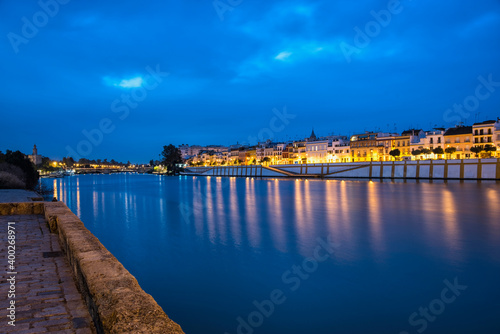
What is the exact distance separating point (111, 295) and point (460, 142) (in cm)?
7085

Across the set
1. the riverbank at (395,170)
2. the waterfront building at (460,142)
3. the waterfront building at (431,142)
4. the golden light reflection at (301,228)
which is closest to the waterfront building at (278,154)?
the riverbank at (395,170)

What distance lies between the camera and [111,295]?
9.48ft

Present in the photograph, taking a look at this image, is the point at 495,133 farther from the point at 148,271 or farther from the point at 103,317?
the point at 103,317

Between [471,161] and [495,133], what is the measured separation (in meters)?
9.03

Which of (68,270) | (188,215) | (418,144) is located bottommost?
(188,215)

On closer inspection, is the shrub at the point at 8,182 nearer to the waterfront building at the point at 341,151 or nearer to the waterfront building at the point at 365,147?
the waterfront building at the point at 365,147

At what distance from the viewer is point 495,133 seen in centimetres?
Answer: 5547

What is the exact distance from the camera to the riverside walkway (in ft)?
10.2

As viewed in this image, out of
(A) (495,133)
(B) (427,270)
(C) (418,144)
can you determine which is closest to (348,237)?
(B) (427,270)

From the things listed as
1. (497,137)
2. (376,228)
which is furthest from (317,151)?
(376,228)

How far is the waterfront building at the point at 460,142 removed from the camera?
5925 cm

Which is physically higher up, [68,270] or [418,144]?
[418,144]

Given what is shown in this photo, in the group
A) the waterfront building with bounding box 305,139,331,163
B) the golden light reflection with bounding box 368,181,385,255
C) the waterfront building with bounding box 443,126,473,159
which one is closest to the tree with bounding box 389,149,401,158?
the waterfront building with bounding box 443,126,473,159

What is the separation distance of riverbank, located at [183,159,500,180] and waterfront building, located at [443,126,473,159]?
23.5ft
